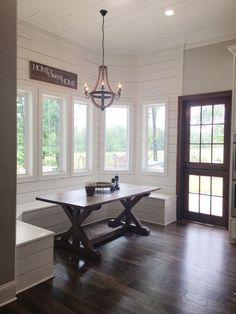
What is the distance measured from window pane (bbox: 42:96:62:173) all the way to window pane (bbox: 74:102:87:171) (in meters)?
0.38

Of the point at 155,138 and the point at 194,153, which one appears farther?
Result: the point at 155,138

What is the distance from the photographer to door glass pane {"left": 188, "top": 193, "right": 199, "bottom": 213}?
4.87 m

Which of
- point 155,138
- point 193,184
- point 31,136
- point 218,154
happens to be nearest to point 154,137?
point 155,138

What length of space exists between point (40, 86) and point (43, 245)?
8.51 ft

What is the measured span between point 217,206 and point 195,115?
64.9 inches

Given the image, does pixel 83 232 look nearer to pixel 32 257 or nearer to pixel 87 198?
pixel 87 198

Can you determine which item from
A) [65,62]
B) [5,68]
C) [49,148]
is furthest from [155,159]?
[5,68]

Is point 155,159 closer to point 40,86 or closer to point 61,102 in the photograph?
point 61,102

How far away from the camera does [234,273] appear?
2.91 meters

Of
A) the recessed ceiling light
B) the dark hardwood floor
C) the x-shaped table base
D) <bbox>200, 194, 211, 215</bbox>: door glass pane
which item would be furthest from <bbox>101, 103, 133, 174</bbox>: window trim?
the recessed ceiling light

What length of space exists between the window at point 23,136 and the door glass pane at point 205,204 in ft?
9.87

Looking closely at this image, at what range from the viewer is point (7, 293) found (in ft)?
7.63

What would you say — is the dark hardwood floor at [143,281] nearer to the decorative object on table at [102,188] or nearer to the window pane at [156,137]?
the decorative object on table at [102,188]

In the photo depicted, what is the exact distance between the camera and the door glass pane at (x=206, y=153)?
4688 mm
